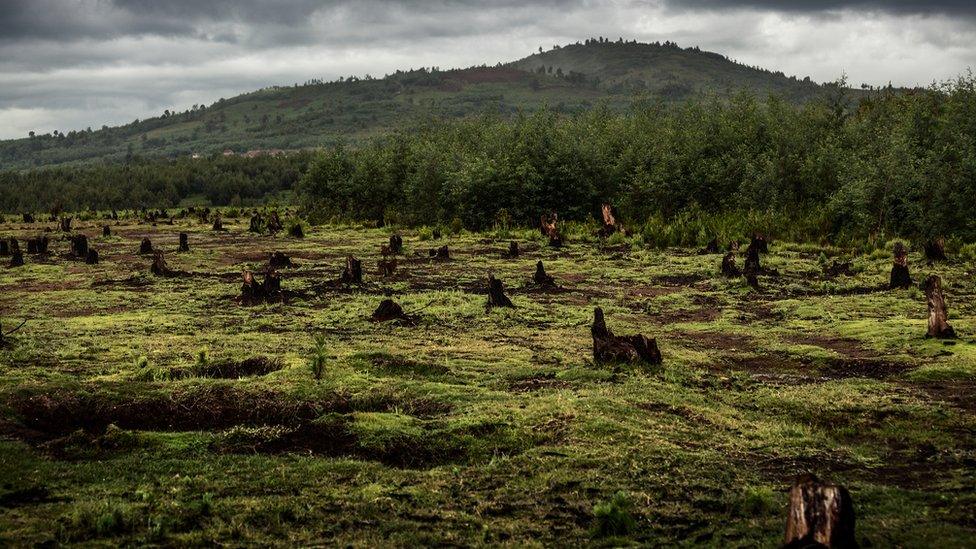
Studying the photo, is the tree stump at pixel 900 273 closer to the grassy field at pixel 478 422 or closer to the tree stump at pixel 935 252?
the grassy field at pixel 478 422

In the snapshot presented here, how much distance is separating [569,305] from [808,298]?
7.32 metres

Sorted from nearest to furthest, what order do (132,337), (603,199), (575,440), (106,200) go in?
(575,440)
(132,337)
(603,199)
(106,200)

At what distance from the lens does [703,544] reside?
8.14 m

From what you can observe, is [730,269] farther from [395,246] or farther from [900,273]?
[395,246]

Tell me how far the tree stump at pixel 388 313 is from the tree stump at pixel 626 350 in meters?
6.90

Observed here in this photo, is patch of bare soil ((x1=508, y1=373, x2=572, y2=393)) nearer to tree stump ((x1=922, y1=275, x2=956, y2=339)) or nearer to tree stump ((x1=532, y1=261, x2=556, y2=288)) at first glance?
tree stump ((x1=922, y1=275, x2=956, y2=339))

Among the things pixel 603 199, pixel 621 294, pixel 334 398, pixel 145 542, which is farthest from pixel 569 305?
pixel 603 199

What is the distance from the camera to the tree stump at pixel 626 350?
16.3m

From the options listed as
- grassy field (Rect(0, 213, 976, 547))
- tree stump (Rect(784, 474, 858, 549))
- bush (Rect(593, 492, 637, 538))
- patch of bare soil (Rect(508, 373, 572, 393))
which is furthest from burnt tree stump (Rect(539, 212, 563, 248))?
tree stump (Rect(784, 474, 858, 549))

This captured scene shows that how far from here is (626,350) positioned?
16.5m

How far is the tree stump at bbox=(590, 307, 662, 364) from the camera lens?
640 inches

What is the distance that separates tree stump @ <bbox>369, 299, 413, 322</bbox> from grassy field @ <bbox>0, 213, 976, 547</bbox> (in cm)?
37

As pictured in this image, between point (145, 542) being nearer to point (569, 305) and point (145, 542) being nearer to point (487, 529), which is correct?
point (487, 529)

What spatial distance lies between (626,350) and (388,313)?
312 inches
